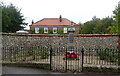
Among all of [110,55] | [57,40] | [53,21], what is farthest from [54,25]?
[110,55]

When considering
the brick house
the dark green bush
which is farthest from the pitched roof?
the dark green bush

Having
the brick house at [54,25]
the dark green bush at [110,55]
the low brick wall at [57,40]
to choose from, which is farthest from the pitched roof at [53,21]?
the dark green bush at [110,55]

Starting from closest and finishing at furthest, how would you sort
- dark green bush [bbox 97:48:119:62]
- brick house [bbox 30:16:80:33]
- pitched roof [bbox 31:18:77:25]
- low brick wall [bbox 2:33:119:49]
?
dark green bush [bbox 97:48:119:62] → low brick wall [bbox 2:33:119:49] → brick house [bbox 30:16:80:33] → pitched roof [bbox 31:18:77:25]

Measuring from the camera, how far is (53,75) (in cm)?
547

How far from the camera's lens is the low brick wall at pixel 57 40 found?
10078mm

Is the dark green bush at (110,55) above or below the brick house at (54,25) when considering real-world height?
below

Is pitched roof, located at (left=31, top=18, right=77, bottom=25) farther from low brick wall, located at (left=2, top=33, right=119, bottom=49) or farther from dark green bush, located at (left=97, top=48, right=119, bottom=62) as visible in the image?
dark green bush, located at (left=97, top=48, right=119, bottom=62)

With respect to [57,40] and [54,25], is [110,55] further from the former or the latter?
[54,25]

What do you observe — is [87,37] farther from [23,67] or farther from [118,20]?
[23,67]

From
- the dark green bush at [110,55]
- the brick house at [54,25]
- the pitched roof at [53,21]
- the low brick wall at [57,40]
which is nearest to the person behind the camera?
the dark green bush at [110,55]

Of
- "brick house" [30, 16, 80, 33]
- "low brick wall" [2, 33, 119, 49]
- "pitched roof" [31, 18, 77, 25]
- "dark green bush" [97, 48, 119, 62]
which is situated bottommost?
"dark green bush" [97, 48, 119, 62]

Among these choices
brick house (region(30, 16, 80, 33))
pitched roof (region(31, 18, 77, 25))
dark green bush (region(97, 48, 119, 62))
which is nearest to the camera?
dark green bush (region(97, 48, 119, 62))

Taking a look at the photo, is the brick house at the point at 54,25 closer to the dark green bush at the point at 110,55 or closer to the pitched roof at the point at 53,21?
the pitched roof at the point at 53,21

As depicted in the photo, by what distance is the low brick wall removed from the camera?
10.1 meters
